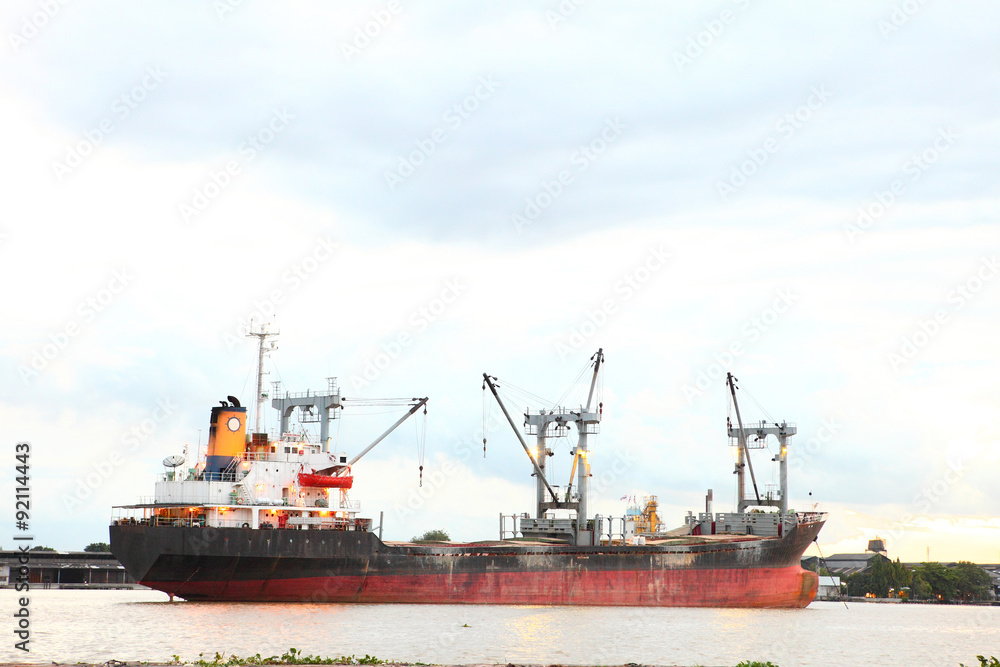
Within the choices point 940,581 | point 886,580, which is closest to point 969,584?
point 940,581

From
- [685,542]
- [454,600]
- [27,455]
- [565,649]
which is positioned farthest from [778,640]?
[27,455]

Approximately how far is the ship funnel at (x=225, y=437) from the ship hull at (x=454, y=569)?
6215 mm

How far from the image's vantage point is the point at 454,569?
63625 mm

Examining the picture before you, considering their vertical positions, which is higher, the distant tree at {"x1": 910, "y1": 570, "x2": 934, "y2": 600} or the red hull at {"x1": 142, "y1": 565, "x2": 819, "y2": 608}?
the red hull at {"x1": 142, "y1": 565, "x2": 819, "y2": 608}

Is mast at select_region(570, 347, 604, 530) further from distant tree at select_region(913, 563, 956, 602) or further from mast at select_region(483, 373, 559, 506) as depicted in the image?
distant tree at select_region(913, 563, 956, 602)

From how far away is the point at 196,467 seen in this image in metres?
61.8

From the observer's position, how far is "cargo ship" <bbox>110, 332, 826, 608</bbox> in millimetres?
57094

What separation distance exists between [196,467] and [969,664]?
40728 mm

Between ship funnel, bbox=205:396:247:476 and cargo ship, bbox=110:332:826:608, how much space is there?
0.07 m

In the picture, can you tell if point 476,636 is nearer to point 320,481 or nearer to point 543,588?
point 320,481

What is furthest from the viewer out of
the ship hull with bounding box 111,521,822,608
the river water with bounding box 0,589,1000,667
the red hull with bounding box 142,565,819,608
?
the red hull with bounding box 142,565,819,608

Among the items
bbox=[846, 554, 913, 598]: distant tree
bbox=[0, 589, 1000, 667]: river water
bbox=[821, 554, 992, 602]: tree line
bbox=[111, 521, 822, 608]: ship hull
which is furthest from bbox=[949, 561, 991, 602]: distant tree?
bbox=[0, 589, 1000, 667]: river water

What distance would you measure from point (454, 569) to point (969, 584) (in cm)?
12952

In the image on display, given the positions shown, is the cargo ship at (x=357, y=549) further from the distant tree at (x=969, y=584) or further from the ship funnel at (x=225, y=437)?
the distant tree at (x=969, y=584)
